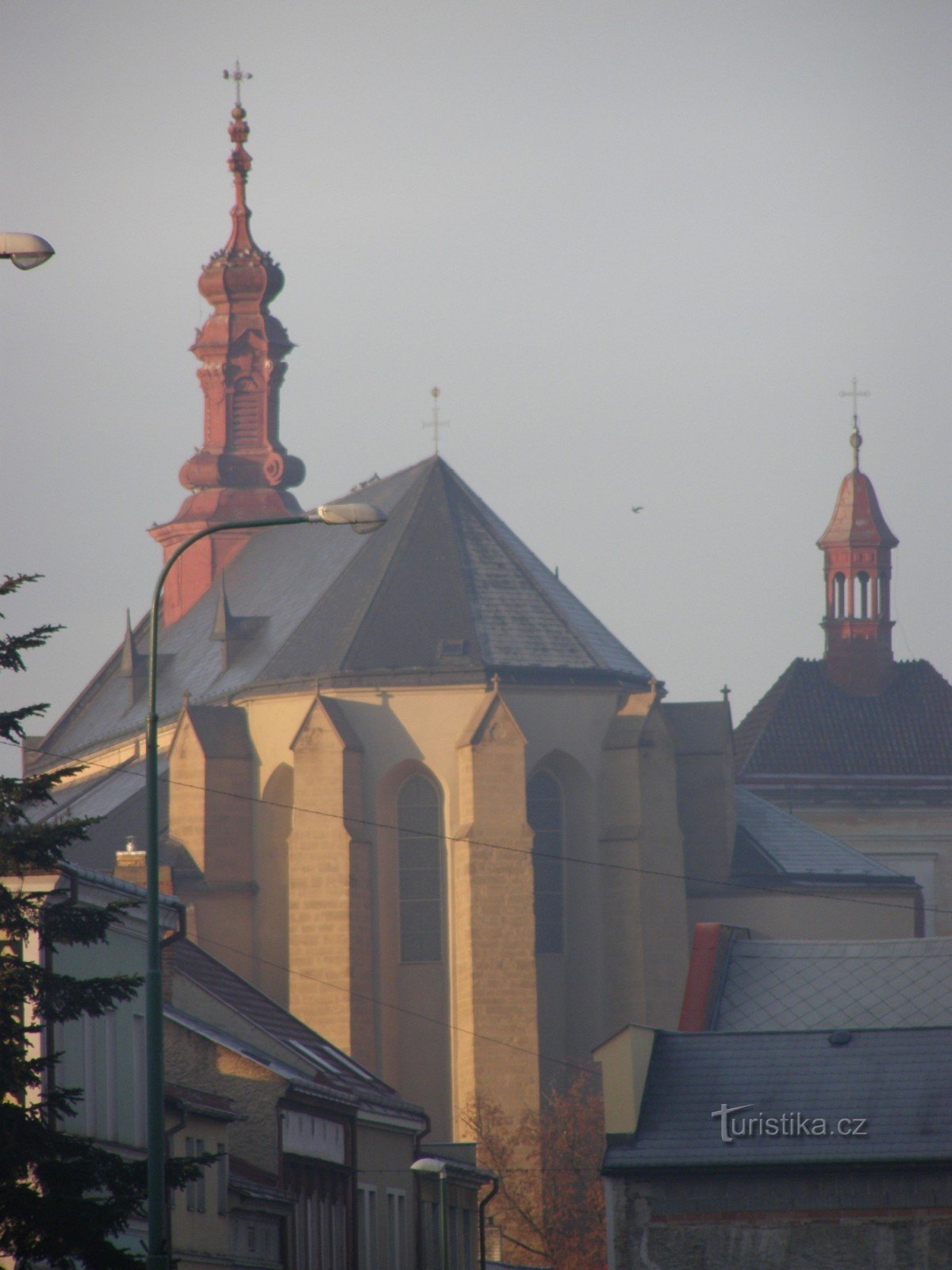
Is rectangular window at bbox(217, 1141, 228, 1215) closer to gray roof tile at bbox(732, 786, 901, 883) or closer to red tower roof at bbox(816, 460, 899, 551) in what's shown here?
gray roof tile at bbox(732, 786, 901, 883)

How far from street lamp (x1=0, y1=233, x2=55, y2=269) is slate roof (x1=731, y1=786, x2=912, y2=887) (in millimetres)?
40247

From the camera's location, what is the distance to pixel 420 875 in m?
53.2

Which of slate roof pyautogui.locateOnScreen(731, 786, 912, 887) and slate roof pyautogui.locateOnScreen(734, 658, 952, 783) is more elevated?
slate roof pyautogui.locateOnScreen(734, 658, 952, 783)

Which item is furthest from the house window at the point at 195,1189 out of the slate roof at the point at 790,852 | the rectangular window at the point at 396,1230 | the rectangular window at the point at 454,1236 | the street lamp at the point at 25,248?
the slate roof at the point at 790,852

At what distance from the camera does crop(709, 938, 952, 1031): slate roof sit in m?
37.3

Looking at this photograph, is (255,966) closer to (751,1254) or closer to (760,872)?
(760,872)

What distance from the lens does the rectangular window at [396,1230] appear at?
35.0 m

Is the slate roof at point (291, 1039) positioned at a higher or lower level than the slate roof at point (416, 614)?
lower

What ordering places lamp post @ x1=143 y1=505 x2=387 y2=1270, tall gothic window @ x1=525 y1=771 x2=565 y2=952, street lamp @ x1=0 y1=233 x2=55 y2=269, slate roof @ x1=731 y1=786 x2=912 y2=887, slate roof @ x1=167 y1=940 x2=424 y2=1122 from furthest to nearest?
slate roof @ x1=731 y1=786 x2=912 y2=887
tall gothic window @ x1=525 y1=771 x2=565 y2=952
slate roof @ x1=167 y1=940 x2=424 y2=1122
lamp post @ x1=143 y1=505 x2=387 y2=1270
street lamp @ x1=0 y1=233 x2=55 y2=269

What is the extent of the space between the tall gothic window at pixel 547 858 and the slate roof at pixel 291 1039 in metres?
13.9

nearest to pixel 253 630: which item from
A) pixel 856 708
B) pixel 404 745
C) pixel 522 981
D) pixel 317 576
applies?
pixel 317 576

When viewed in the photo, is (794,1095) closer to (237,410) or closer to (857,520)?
(237,410)

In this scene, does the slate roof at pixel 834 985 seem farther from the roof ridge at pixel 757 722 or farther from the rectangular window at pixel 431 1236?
the roof ridge at pixel 757 722

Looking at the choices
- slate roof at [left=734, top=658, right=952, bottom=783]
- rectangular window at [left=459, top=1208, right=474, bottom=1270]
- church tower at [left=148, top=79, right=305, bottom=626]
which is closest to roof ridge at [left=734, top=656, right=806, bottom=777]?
slate roof at [left=734, top=658, right=952, bottom=783]
